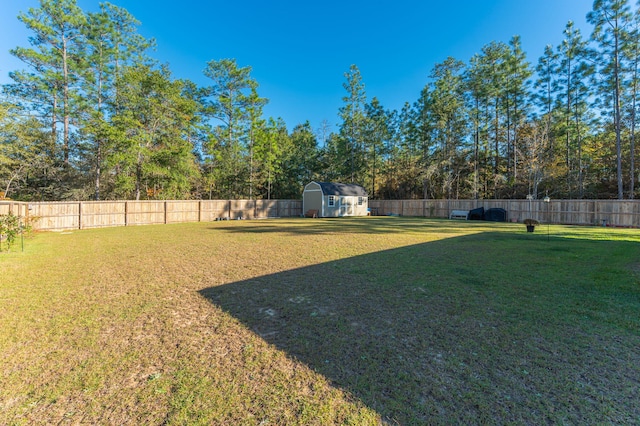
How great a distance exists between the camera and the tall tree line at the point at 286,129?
1783cm

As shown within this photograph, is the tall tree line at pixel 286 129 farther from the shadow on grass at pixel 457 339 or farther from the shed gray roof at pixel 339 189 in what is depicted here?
the shadow on grass at pixel 457 339

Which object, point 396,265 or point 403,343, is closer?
point 403,343

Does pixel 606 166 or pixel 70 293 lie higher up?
pixel 606 166

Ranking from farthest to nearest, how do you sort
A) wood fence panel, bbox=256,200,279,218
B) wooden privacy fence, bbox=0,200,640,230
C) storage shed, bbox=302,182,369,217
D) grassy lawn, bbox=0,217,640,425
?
storage shed, bbox=302,182,369,217 → wood fence panel, bbox=256,200,279,218 → wooden privacy fence, bbox=0,200,640,230 → grassy lawn, bbox=0,217,640,425

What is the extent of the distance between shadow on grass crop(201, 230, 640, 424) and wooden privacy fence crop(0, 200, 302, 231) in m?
10.1

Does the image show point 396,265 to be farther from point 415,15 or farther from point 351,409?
point 415,15

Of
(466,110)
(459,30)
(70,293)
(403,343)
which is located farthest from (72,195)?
(466,110)

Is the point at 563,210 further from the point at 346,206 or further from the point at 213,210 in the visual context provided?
the point at 213,210

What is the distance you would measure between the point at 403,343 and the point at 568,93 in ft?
99.5

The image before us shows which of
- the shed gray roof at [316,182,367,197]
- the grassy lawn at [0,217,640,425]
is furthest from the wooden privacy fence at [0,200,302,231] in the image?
the grassy lawn at [0,217,640,425]

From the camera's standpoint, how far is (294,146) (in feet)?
109

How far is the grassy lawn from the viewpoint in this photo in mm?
1852

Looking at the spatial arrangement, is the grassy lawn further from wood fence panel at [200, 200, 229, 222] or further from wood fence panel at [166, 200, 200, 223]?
wood fence panel at [200, 200, 229, 222]

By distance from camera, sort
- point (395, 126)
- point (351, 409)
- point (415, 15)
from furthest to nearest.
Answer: point (395, 126) → point (415, 15) → point (351, 409)
